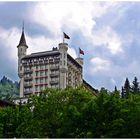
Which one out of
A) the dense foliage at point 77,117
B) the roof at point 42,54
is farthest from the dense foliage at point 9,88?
the dense foliage at point 77,117

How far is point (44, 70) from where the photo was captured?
395 feet

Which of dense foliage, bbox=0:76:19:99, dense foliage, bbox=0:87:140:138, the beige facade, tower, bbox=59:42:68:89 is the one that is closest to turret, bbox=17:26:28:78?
the beige facade

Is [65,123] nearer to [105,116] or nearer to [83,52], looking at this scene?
[105,116]

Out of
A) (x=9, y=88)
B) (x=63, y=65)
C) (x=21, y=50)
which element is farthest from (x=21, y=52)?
(x=9, y=88)

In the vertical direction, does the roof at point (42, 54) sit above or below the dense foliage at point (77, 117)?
above

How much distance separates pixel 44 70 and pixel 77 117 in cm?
8640

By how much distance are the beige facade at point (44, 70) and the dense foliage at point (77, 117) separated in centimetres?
7333

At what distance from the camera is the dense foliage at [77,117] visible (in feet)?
109

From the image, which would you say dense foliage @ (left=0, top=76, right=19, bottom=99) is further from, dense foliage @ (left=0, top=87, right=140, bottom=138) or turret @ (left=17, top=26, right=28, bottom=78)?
dense foliage @ (left=0, top=87, right=140, bottom=138)

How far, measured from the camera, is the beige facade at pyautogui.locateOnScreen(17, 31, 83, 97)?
387 ft

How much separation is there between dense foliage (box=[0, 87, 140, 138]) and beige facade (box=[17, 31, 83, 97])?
7333 cm

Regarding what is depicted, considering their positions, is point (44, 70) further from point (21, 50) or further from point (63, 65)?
point (21, 50)

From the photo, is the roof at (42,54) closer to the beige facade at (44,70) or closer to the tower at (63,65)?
the beige facade at (44,70)

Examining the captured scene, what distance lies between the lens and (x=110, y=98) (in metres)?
35.5
